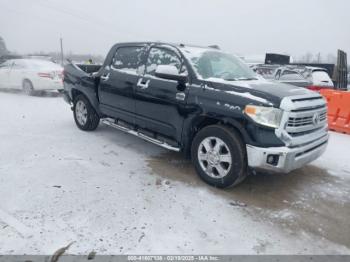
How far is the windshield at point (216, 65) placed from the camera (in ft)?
14.1

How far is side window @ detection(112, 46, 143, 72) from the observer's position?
5052mm

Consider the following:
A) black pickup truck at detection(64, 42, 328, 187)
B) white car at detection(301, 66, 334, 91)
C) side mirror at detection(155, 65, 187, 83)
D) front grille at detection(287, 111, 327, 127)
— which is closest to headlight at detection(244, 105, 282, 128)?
black pickup truck at detection(64, 42, 328, 187)

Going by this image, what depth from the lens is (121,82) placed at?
5172 mm

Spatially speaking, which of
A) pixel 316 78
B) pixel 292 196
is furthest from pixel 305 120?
pixel 316 78

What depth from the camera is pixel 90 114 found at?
620 cm

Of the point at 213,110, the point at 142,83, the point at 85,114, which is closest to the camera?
the point at 213,110

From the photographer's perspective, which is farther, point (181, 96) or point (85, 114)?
point (85, 114)

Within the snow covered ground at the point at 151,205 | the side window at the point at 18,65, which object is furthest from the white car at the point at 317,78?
the side window at the point at 18,65

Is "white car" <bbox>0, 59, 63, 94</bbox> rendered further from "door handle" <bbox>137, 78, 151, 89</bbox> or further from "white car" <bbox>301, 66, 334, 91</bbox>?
"white car" <bbox>301, 66, 334, 91</bbox>

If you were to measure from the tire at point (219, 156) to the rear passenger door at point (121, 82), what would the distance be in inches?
60.4

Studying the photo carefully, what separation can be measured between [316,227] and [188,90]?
7.39 feet

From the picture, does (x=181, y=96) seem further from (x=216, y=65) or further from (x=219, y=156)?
(x=219, y=156)

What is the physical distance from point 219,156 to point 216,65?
1.47m

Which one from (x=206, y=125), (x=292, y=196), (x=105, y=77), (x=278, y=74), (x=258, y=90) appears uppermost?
(x=278, y=74)
